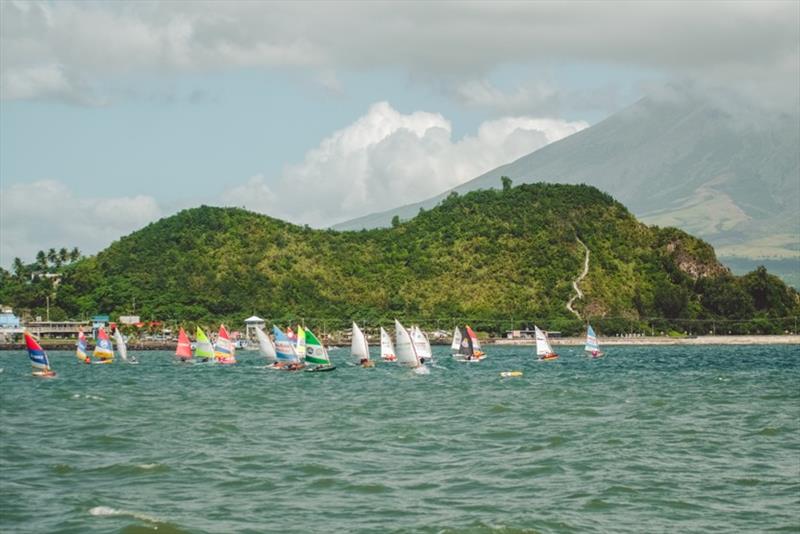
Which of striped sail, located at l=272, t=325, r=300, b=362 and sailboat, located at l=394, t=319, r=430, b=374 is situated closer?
sailboat, located at l=394, t=319, r=430, b=374

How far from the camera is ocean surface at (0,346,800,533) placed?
34.0 meters

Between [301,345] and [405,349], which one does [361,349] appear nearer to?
[301,345]

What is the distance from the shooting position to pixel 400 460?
4428 cm

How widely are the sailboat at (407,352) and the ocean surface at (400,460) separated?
79.2ft

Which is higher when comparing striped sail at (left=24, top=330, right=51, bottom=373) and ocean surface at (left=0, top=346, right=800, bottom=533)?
striped sail at (left=24, top=330, right=51, bottom=373)

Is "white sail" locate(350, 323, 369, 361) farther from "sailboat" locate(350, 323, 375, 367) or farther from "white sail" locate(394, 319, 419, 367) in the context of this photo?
"white sail" locate(394, 319, 419, 367)

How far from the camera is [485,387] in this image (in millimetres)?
86562

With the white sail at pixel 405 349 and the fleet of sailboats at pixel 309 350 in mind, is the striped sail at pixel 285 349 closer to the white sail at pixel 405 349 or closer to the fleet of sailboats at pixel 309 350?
the fleet of sailboats at pixel 309 350

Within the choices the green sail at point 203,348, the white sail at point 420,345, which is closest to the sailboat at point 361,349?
the white sail at point 420,345

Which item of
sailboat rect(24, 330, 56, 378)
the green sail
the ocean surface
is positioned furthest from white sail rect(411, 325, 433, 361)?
the ocean surface

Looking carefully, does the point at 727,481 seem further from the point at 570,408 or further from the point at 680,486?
the point at 570,408

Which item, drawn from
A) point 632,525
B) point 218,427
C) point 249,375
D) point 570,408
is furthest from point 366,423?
point 249,375

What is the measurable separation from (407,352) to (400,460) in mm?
63224

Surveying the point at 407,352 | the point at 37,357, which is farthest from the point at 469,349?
the point at 37,357
